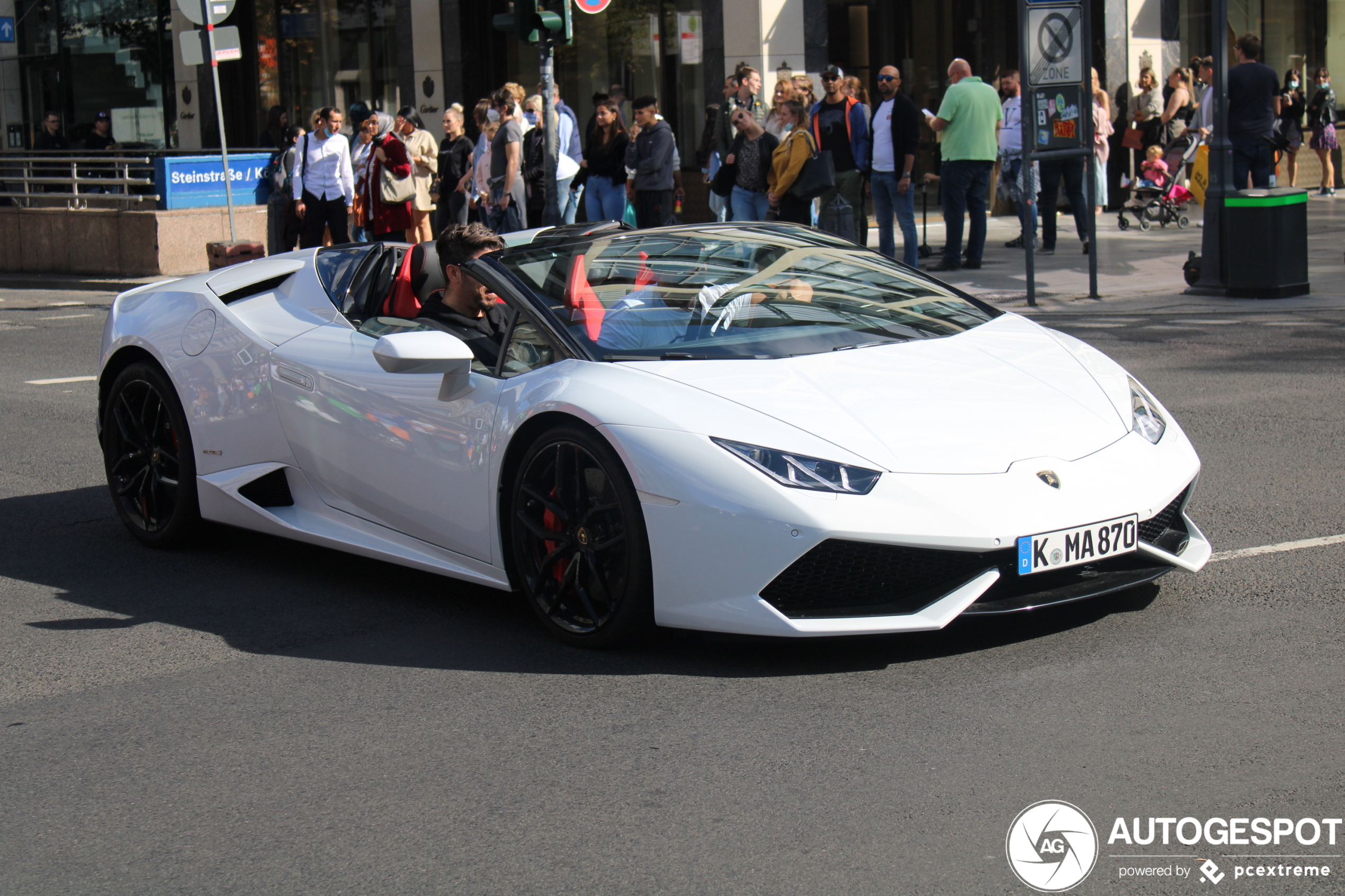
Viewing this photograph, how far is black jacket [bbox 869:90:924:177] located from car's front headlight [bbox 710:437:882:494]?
35.8 feet

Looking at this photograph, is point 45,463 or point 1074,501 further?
point 45,463

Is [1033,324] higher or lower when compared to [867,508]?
higher

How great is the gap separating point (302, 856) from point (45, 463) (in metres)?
5.52

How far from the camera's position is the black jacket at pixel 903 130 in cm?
1475

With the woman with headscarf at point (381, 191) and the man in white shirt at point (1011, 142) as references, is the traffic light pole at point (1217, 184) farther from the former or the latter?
the woman with headscarf at point (381, 191)

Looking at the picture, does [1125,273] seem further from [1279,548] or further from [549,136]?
[1279,548]

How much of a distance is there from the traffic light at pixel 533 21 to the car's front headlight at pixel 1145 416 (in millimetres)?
9018

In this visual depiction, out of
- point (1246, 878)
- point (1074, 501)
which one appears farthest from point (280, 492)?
point (1246, 878)

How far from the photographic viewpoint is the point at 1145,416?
196 inches

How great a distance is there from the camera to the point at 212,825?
3.59 m

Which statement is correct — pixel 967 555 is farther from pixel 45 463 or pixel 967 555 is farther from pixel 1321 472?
pixel 45 463

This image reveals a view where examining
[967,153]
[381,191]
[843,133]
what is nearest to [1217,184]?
[967,153]

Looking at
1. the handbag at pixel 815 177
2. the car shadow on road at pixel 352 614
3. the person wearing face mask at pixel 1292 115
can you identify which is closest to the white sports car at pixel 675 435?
the car shadow on road at pixel 352 614

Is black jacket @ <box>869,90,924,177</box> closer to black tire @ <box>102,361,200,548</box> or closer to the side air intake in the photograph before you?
black tire @ <box>102,361,200,548</box>
